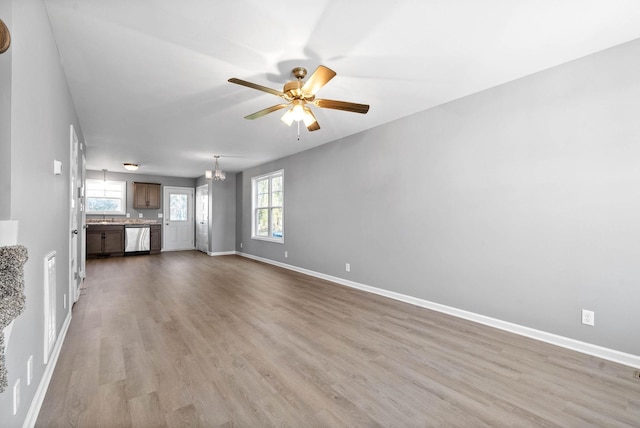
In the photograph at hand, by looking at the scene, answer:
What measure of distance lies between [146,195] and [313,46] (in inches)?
327

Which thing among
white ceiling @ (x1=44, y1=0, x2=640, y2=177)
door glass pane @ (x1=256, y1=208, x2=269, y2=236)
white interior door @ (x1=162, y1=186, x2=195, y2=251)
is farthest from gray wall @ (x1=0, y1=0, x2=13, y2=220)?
white interior door @ (x1=162, y1=186, x2=195, y2=251)

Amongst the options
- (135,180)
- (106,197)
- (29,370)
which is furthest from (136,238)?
(29,370)

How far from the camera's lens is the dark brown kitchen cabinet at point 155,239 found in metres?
8.62

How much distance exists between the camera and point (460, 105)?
11.2 ft

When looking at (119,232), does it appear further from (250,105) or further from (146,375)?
(146,375)

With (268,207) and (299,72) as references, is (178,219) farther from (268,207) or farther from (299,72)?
(299,72)

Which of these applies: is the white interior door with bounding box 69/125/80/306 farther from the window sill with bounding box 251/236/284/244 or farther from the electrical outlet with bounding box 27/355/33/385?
the window sill with bounding box 251/236/284/244

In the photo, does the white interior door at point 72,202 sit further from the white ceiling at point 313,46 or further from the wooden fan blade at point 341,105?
the wooden fan blade at point 341,105

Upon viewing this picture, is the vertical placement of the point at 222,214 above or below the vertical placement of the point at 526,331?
above

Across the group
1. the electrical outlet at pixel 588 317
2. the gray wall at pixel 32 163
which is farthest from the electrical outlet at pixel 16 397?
the electrical outlet at pixel 588 317

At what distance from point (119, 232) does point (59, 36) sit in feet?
23.1

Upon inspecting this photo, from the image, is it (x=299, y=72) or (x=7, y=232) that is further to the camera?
(x=299, y=72)

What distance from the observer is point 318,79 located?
2.34 metres

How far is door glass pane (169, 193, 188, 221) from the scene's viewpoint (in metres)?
9.41
